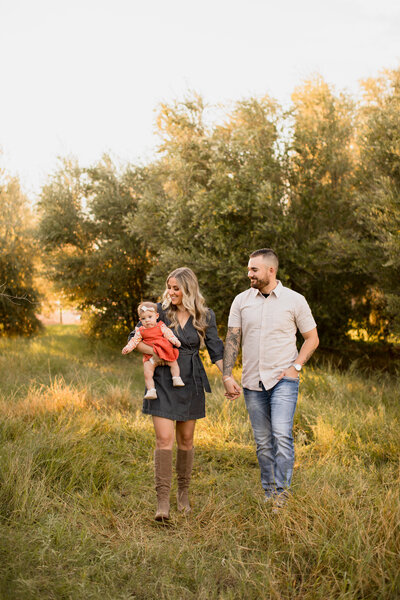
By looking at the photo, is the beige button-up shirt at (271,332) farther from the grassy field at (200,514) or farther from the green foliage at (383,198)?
the green foliage at (383,198)

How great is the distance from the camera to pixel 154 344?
4.34 meters

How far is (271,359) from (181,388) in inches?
33.0

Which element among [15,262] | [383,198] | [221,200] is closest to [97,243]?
[15,262]

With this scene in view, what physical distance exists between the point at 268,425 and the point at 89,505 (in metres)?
1.74

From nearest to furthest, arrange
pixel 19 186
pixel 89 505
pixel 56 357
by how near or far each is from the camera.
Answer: pixel 89 505, pixel 56 357, pixel 19 186

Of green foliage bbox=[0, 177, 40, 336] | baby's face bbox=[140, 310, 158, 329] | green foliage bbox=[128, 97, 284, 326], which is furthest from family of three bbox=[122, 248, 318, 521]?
green foliage bbox=[0, 177, 40, 336]

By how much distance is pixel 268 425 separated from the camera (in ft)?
15.1

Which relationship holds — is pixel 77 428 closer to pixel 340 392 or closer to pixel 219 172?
pixel 340 392

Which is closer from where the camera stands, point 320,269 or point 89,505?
point 89,505

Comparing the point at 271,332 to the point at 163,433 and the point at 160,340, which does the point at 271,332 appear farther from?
the point at 163,433

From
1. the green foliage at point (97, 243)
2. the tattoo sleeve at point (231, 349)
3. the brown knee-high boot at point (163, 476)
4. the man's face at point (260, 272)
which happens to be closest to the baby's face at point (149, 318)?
the tattoo sleeve at point (231, 349)

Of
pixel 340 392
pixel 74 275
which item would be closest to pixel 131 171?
pixel 74 275

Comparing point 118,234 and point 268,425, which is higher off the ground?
point 118,234

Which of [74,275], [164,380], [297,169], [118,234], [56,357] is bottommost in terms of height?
[56,357]
